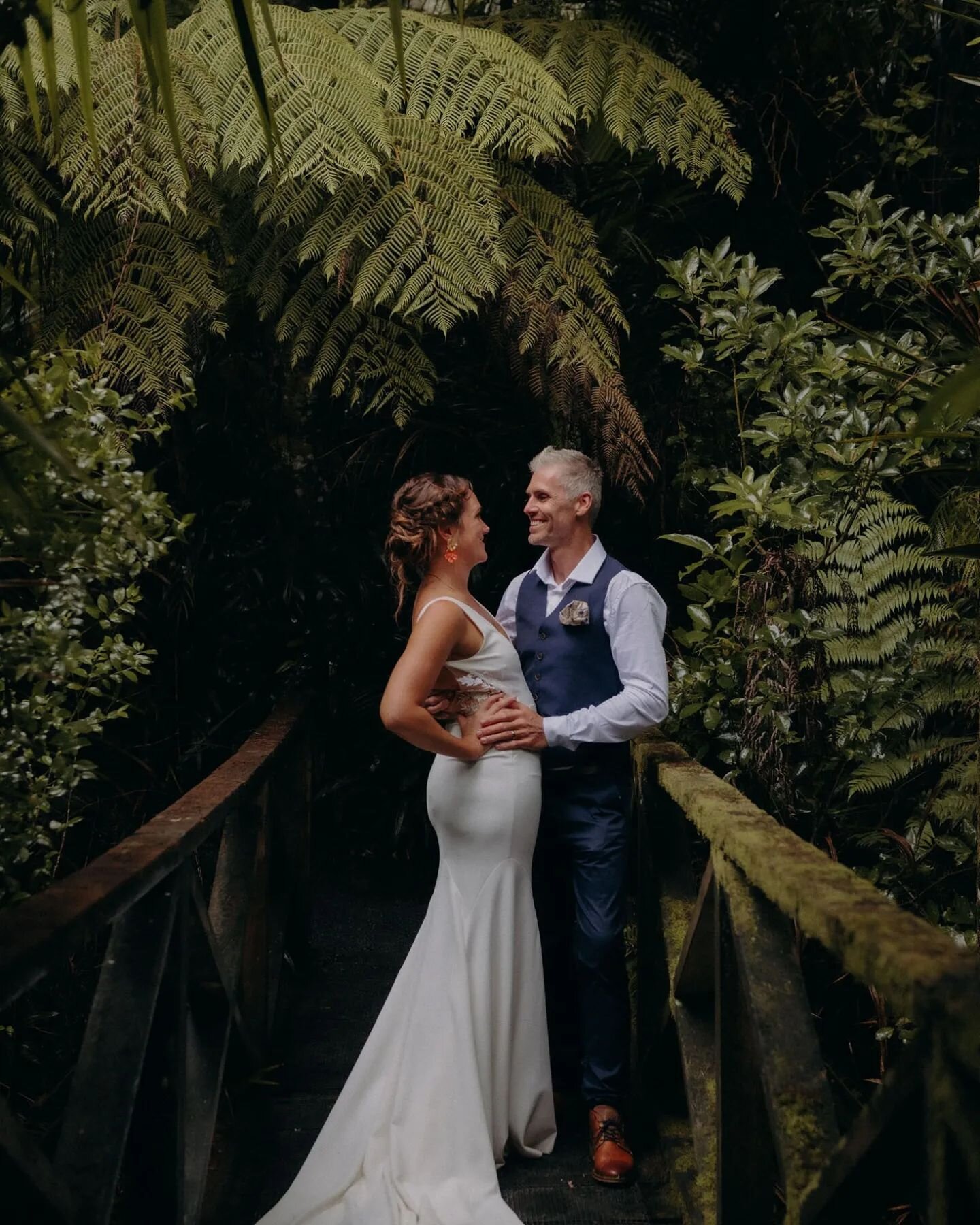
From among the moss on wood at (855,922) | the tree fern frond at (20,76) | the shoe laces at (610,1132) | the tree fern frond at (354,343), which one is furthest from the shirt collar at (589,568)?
the tree fern frond at (20,76)

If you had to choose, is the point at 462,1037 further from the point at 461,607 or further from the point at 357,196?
the point at 357,196

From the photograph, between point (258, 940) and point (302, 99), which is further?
point (258, 940)

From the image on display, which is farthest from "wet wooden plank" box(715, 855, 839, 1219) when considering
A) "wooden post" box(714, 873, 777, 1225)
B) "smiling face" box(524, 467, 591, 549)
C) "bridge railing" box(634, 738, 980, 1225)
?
"smiling face" box(524, 467, 591, 549)

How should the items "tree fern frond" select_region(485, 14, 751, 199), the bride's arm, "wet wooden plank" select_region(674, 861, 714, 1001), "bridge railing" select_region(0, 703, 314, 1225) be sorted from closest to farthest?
"bridge railing" select_region(0, 703, 314, 1225) < "wet wooden plank" select_region(674, 861, 714, 1001) < the bride's arm < "tree fern frond" select_region(485, 14, 751, 199)

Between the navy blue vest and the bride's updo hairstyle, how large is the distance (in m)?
0.37

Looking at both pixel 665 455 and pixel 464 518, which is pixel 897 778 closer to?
pixel 464 518

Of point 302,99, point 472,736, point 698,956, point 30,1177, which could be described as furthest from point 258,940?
point 302,99

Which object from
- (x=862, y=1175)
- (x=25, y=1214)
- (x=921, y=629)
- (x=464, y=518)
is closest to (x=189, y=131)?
(x=464, y=518)

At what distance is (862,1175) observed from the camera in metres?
1.42

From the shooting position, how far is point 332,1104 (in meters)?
3.45

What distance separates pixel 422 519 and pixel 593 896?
1025mm

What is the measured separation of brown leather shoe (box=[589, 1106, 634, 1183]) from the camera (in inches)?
114

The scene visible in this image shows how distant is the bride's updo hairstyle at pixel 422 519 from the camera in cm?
314

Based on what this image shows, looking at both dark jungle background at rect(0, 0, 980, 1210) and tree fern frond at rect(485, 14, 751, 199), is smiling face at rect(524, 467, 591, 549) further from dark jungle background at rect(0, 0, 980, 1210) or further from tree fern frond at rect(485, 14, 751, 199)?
tree fern frond at rect(485, 14, 751, 199)
